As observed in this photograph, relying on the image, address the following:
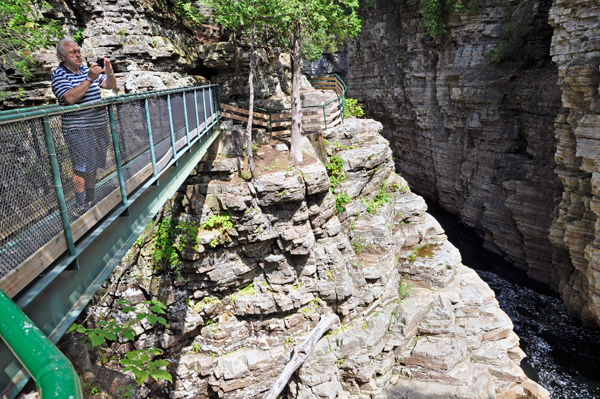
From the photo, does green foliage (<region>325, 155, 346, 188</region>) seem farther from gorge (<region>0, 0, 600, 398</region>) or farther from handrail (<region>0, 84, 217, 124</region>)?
handrail (<region>0, 84, 217, 124</region>)

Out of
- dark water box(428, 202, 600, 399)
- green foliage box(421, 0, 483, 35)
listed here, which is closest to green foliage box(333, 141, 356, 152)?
dark water box(428, 202, 600, 399)

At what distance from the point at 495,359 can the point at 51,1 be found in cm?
1823

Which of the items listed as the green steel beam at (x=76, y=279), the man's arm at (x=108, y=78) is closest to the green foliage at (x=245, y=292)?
the green steel beam at (x=76, y=279)

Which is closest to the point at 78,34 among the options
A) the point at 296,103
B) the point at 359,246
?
the point at 296,103

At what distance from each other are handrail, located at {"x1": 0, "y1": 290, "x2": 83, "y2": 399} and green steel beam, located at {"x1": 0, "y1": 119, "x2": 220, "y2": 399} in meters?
1.33

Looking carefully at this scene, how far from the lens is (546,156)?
747 inches

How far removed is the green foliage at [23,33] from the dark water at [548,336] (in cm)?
2108

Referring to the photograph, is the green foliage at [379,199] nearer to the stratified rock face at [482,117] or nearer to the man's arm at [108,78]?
the stratified rock face at [482,117]

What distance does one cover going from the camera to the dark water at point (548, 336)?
1480cm

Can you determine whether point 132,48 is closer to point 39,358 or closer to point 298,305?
point 298,305

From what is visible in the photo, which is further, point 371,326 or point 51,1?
point 371,326

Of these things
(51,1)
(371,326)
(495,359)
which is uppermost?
(51,1)

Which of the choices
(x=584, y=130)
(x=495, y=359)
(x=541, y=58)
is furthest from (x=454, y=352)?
(x=541, y=58)

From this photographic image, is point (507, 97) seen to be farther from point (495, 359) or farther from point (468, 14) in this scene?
point (495, 359)
